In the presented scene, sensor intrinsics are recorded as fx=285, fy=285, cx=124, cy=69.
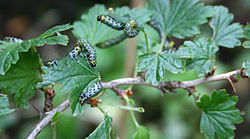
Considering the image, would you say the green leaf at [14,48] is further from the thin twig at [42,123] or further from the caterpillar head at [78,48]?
the thin twig at [42,123]

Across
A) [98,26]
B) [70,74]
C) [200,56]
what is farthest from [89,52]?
[200,56]

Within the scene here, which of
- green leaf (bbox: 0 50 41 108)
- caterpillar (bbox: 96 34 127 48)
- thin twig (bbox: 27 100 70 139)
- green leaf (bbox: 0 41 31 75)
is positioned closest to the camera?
green leaf (bbox: 0 41 31 75)

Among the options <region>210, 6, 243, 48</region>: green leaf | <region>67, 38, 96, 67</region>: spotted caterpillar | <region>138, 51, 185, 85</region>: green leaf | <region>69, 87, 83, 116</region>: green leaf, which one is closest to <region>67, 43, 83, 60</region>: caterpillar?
<region>67, 38, 96, 67</region>: spotted caterpillar

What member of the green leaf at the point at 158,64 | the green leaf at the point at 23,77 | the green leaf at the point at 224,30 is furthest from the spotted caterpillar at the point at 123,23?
the green leaf at the point at 224,30

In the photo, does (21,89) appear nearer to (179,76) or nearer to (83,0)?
(179,76)

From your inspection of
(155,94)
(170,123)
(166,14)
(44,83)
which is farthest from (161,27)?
(170,123)

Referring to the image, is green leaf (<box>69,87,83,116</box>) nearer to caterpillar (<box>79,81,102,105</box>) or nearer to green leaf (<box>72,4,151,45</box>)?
caterpillar (<box>79,81,102,105</box>)
